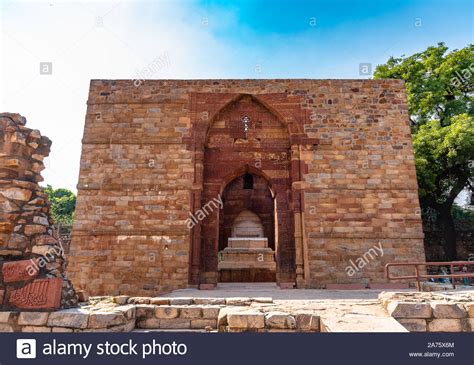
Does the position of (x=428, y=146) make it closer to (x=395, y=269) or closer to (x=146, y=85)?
(x=395, y=269)

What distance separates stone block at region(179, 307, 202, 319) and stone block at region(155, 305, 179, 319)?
3.3 inches

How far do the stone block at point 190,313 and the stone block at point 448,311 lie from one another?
3.04m

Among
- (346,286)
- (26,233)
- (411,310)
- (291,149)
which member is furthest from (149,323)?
(291,149)

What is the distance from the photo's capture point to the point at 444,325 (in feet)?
13.9

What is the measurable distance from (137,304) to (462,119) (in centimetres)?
1384

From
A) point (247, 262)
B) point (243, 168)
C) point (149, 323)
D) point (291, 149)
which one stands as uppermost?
point (291, 149)

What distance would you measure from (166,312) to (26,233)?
7.09ft

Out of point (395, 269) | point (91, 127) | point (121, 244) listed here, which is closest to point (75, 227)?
point (121, 244)

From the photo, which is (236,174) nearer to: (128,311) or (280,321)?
(128,311)

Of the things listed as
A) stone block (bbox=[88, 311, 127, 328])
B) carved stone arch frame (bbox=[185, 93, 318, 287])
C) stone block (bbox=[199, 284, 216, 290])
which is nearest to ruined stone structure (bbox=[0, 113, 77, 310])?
stone block (bbox=[88, 311, 127, 328])

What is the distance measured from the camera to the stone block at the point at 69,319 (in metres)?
3.99

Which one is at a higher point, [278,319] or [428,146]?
[428,146]

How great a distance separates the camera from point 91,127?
1002cm

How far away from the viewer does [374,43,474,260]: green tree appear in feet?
43.3
